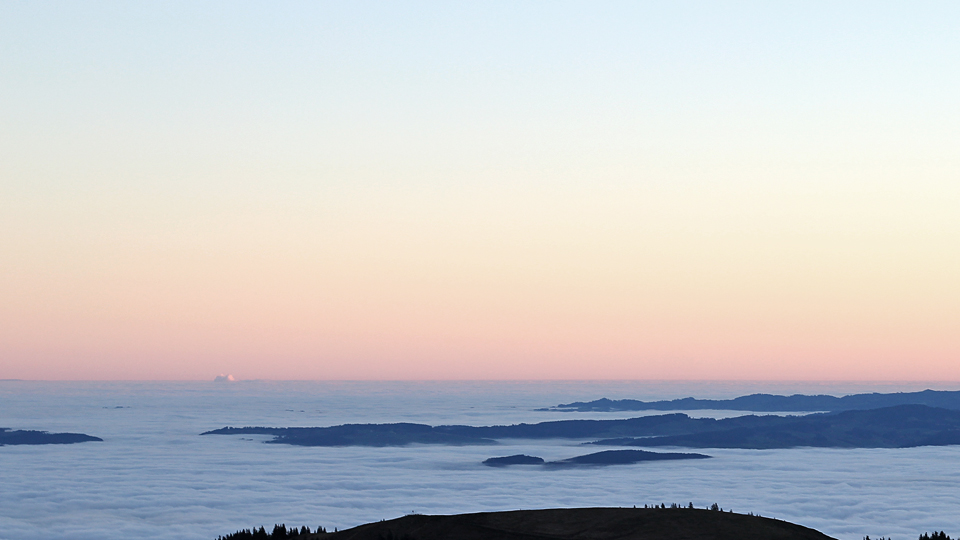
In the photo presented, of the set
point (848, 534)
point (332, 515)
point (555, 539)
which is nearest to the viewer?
point (555, 539)

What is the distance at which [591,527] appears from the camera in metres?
45.6

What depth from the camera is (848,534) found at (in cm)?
17425

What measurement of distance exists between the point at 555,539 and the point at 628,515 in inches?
191

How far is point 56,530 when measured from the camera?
649ft

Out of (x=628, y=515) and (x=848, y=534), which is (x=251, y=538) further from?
(x=848, y=534)

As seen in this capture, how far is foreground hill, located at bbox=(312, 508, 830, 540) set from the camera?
43750 millimetres

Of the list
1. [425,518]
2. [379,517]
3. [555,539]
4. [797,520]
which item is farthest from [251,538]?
[797,520]

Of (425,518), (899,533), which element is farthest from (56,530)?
(425,518)

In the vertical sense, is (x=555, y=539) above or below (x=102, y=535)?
above

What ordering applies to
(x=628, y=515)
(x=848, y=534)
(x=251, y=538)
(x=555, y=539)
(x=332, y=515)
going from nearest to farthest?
1. (x=555, y=539)
2. (x=628, y=515)
3. (x=251, y=538)
4. (x=848, y=534)
5. (x=332, y=515)

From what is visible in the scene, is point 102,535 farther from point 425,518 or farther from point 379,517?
point 425,518

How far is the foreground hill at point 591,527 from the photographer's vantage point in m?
43.8

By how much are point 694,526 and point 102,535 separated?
16718 cm

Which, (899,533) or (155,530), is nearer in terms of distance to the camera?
(899,533)
